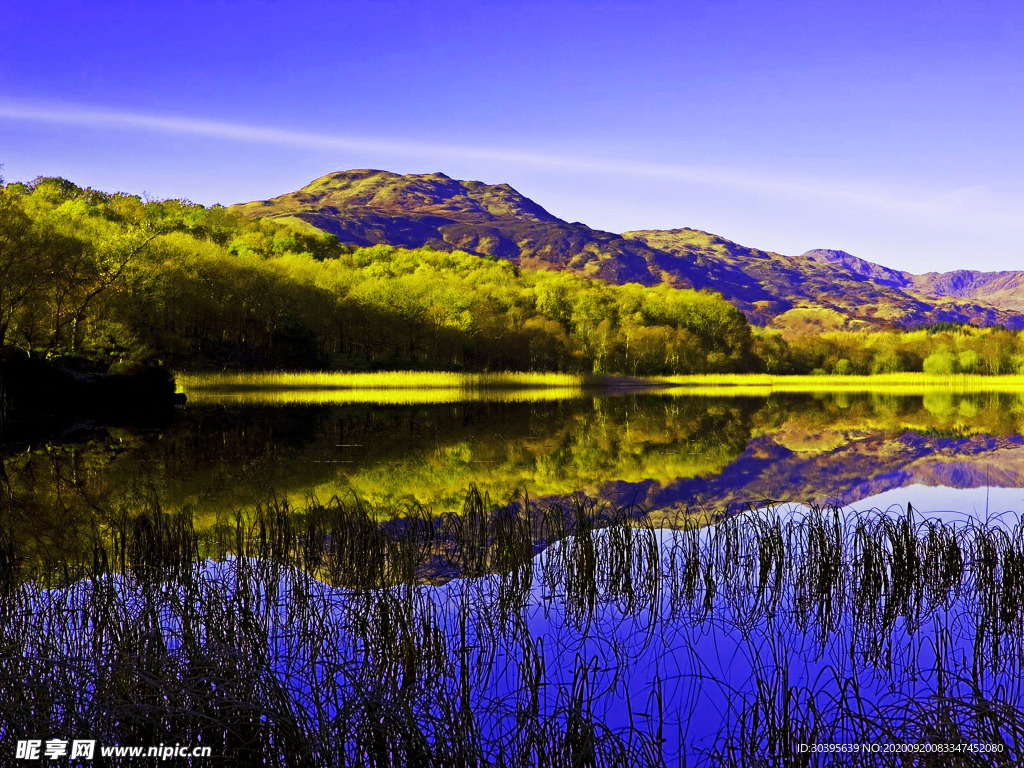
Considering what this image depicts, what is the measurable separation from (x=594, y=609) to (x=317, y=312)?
2522 inches

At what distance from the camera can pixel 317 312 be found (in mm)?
68562

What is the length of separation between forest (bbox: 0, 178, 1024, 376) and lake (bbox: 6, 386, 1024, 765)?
21.1 meters

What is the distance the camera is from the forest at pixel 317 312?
3591 cm

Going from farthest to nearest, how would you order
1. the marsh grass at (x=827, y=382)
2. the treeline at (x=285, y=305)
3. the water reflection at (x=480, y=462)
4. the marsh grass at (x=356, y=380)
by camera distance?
the marsh grass at (x=827, y=382), the marsh grass at (x=356, y=380), the treeline at (x=285, y=305), the water reflection at (x=480, y=462)

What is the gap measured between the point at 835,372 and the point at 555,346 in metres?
46.7

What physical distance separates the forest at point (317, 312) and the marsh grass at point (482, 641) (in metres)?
27.2

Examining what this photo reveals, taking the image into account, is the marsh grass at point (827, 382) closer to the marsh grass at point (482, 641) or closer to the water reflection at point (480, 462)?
the water reflection at point (480, 462)

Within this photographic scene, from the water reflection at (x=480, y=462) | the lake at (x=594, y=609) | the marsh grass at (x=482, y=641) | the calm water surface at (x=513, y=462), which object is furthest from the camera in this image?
the calm water surface at (x=513, y=462)

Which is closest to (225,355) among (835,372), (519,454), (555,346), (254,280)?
(254,280)

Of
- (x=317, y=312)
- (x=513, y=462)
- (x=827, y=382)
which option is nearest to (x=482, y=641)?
(x=513, y=462)

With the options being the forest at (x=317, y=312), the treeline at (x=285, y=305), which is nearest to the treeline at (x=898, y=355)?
the forest at (x=317, y=312)

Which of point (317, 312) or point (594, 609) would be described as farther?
point (317, 312)

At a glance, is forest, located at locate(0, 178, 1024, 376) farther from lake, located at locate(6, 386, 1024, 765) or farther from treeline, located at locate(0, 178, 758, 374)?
lake, located at locate(6, 386, 1024, 765)

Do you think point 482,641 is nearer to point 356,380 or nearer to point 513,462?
point 513,462
